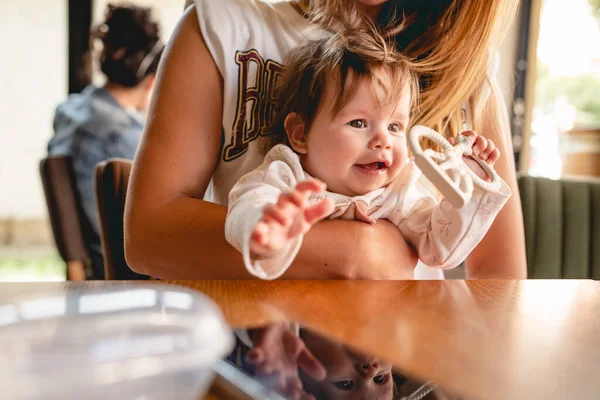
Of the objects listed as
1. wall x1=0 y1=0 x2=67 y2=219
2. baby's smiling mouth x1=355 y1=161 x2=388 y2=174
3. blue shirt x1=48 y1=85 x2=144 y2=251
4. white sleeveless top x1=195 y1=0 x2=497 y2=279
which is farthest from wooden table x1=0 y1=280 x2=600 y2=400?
wall x1=0 y1=0 x2=67 y2=219

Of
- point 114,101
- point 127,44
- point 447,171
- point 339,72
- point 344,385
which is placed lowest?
point 344,385

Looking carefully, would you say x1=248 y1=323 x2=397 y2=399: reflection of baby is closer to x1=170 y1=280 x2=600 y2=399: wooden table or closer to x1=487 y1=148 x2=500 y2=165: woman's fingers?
x1=170 y1=280 x2=600 y2=399: wooden table

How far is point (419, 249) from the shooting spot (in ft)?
2.90

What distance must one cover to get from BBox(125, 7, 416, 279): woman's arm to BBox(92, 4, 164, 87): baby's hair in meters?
1.53

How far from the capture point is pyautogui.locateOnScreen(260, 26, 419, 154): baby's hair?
0.94 metres

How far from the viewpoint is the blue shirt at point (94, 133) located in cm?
230

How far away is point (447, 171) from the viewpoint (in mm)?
672

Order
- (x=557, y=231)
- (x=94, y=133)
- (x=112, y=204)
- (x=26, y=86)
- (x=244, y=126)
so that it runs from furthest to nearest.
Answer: (x=26, y=86) → (x=94, y=133) → (x=557, y=231) → (x=112, y=204) → (x=244, y=126)

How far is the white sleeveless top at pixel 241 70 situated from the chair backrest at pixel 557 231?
3.08 feet

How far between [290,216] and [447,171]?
0.71 feet

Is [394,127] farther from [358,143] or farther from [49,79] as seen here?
[49,79]

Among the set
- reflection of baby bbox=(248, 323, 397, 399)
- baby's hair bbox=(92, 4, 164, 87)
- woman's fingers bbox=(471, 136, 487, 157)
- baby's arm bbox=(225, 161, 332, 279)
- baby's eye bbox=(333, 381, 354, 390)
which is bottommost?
baby's eye bbox=(333, 381, 354, 390)

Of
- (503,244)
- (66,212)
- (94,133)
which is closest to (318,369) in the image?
(503,244)

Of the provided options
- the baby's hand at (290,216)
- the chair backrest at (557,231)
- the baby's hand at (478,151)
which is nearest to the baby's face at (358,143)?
the baby's hand at (478,151)
